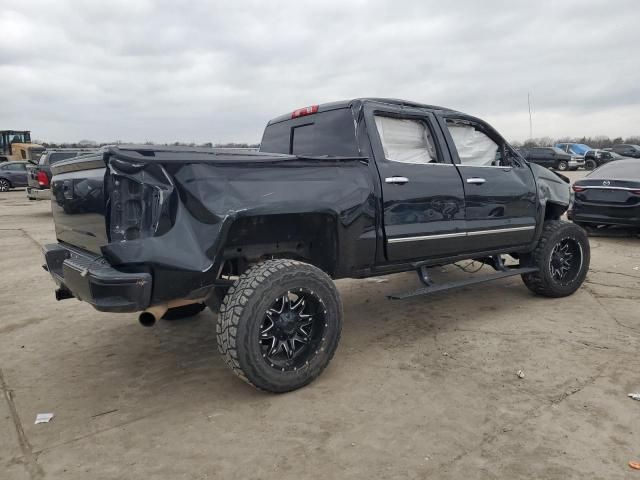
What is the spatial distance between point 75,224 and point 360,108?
2309 millimetres

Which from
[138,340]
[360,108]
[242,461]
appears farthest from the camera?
[138,340]

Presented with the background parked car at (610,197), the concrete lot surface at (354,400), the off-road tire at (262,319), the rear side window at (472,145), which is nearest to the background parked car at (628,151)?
the background parked car at (610,197)

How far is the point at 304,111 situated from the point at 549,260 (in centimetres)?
294

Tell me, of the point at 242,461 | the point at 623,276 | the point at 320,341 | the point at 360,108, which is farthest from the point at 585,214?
the point at 242,461

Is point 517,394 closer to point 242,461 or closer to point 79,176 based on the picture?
point 242,461

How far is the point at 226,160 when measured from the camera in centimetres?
319

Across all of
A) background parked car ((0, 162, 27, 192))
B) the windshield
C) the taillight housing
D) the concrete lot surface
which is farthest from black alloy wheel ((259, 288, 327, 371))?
the windshield

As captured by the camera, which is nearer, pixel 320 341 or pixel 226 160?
pixel 226 160

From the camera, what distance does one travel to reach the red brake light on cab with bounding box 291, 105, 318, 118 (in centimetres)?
454

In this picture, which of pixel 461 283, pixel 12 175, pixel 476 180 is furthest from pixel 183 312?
pixel 12 175

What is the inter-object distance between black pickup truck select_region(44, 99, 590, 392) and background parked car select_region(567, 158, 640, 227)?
4.73 m

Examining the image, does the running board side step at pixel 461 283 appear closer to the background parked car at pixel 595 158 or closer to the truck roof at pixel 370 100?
the truck roof at pixel 370 100

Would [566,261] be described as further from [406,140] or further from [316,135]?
[316,135]

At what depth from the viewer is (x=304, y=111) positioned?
4660mm
